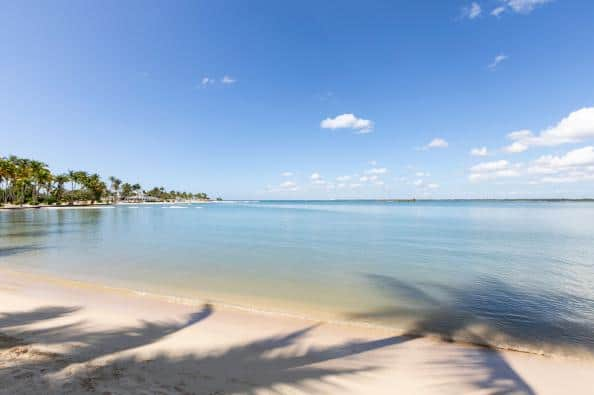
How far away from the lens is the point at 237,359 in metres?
4.54

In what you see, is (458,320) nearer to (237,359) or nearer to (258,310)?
(258,310)

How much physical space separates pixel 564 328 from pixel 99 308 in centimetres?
1220

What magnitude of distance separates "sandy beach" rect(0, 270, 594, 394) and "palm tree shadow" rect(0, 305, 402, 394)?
0.02 metres

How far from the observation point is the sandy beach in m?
3.77

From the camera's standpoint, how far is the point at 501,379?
14.0ft

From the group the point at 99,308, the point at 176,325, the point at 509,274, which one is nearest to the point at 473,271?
the point at 509,274

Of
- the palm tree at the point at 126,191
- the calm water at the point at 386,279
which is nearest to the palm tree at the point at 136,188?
the palm tree at the point at 126,191

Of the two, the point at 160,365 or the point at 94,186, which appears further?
the point at 94,186

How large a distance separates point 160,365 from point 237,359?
1.25 m

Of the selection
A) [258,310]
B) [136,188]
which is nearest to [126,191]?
[136,188]

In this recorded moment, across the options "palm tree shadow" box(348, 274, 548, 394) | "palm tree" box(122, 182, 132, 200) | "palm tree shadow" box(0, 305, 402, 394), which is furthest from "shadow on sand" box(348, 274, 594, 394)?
"palm tree" box(122, 182, 132, 200)

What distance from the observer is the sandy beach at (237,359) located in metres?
3.77

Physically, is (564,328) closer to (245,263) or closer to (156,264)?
(245,263)

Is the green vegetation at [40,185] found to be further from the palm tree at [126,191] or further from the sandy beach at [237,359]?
the sandy beach at [237,359]
